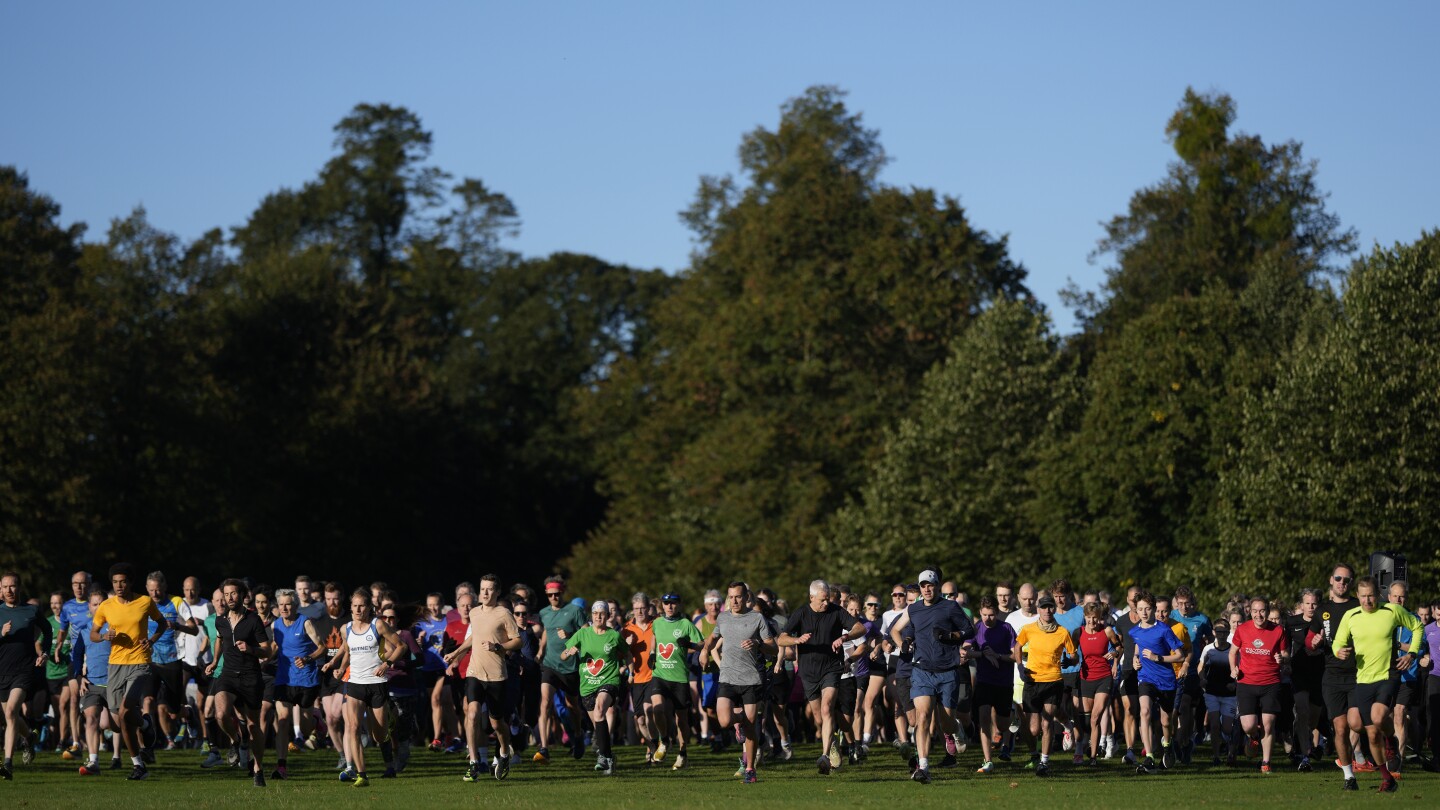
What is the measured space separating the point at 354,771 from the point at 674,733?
22.0ft

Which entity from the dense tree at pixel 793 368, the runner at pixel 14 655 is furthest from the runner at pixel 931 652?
the dense tree at pixel 793 368

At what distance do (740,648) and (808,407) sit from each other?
3341cm

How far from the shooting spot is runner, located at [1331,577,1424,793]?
17.0m

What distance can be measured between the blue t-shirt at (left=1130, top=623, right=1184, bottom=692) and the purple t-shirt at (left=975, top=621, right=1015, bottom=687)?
4.54 ft

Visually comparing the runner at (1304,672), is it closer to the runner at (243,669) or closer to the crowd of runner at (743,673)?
the crowd of runner at (743,673)

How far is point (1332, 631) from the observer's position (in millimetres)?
18641

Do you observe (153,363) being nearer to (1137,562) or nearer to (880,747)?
(1137,562)

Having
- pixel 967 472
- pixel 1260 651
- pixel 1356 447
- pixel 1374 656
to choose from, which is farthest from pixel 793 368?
pixel 1374 656

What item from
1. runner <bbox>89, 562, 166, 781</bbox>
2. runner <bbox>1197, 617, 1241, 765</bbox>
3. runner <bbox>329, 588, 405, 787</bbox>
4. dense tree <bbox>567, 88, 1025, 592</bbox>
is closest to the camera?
runner <bbox>329, 588, 405, 787</bbox>

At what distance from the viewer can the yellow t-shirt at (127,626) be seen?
18781mm

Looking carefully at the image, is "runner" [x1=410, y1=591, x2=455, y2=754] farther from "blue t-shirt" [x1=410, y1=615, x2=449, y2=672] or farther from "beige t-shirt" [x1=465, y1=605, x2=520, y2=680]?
"beige t-shirt" [x1=465, y1=605, x2=520, y2=680]

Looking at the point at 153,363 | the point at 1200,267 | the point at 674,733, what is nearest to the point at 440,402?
the point at 153,363

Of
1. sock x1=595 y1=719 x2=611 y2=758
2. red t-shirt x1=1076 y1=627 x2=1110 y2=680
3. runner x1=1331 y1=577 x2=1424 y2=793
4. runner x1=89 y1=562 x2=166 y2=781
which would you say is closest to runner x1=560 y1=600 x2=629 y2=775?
sock x1=595 y1=719 x2=611 y2=758

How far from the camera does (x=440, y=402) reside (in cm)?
6388
